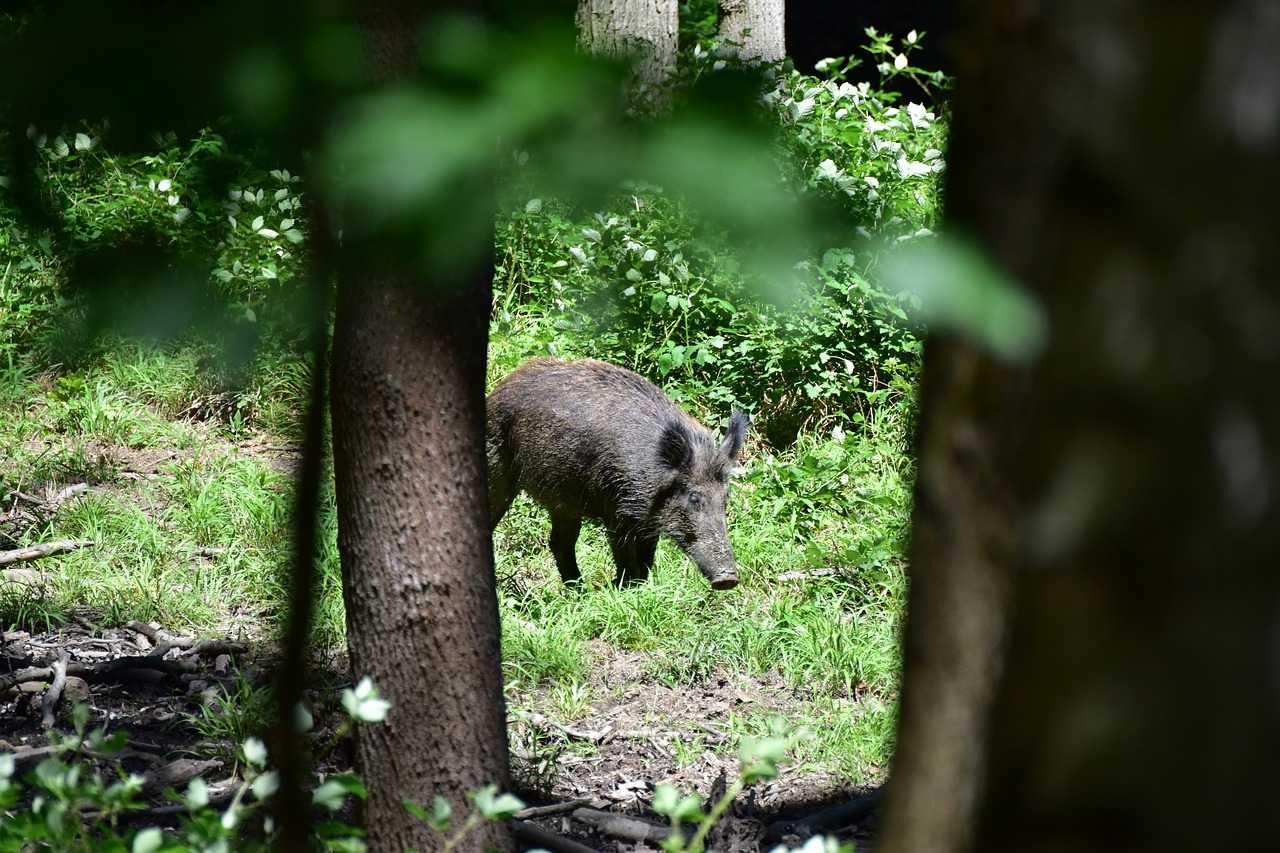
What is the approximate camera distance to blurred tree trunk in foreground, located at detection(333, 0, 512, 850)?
2701 millimetres

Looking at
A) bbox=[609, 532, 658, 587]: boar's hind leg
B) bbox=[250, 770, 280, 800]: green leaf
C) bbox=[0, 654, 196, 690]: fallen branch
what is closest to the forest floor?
bbox=[0, 654, 196, 690]: fallen branch

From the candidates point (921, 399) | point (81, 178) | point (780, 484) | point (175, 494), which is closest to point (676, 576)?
point (780, 484)

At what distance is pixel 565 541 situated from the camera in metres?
6.42

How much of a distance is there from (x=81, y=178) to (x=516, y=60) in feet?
27.1

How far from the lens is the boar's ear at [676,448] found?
6.52 metres

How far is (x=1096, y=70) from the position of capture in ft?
2.70

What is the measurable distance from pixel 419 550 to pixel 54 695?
1.97 m

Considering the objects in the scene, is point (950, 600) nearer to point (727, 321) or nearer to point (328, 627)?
point (328, 627)

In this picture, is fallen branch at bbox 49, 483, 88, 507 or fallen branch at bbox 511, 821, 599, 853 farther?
fallen branch at bbox 49, 483, 88, 507

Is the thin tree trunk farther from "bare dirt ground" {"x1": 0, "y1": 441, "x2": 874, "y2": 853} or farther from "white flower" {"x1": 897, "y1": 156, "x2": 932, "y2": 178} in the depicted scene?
"white flower" {"x1": 897, "y1": 156, "x2": 932, "y2": 178}

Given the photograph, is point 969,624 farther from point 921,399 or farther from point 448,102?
point 448,102

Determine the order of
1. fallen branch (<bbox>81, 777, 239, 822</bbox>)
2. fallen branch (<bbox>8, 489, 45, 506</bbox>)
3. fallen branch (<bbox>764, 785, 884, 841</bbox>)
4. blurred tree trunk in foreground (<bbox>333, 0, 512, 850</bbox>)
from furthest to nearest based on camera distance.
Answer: fallen branch (<bbox>8, 489, 45, 506</bbox>) < fallen branch (<bbox>764, 785, 884, 841</bbox>) < fallen branch (<bbox>81, 777, 239, 822</bbox>) < blurred tree trunk in foreground (<bbox>333, 0, 512, 850</bbox>)

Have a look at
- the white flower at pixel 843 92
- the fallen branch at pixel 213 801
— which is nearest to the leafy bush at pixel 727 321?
the white flower at pixel 843 92

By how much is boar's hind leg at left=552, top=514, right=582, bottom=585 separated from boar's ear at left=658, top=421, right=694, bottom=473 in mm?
523
